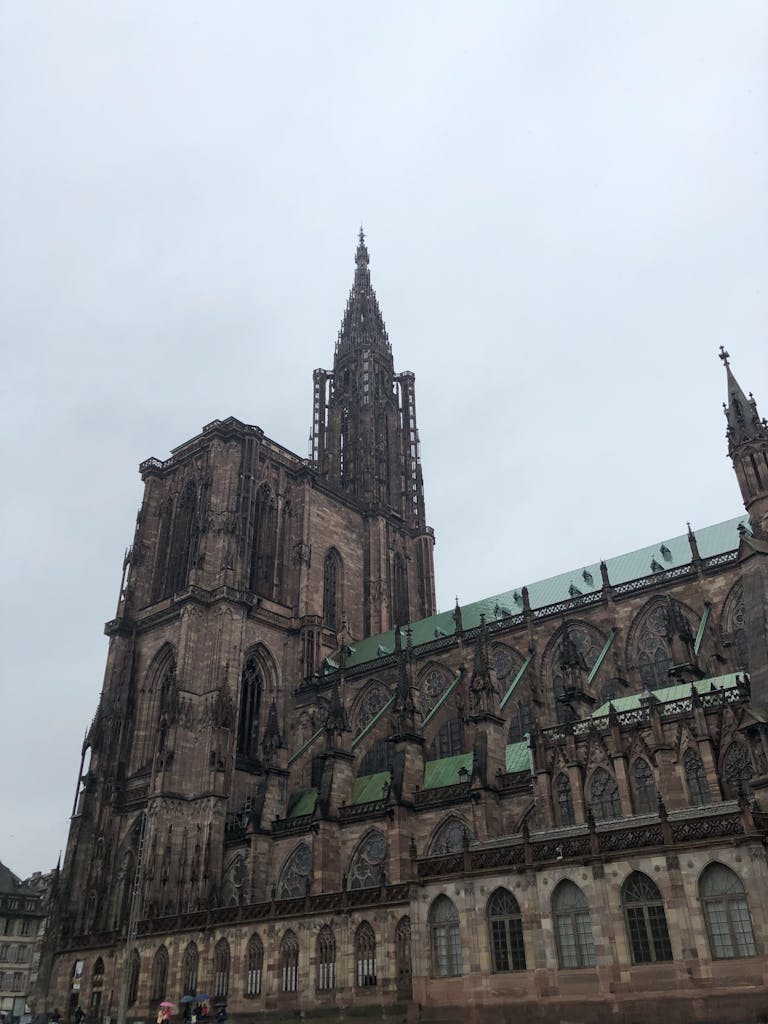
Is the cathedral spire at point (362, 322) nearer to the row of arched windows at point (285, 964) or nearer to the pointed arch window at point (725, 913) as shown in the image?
the row of arched windows at point (285, 964)

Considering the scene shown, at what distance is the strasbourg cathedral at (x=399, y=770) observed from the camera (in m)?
22.3

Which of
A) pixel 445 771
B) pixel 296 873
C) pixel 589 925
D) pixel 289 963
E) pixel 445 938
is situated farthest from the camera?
pixel 296 873

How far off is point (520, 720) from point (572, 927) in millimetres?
20846

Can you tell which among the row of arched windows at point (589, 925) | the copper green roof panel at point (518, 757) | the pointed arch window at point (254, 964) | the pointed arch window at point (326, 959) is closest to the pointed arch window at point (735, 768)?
the row of arched windows at point (589, 925)

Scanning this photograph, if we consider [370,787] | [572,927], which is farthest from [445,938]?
[370,787]

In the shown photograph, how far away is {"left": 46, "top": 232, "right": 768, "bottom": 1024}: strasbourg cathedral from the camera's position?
22281mm

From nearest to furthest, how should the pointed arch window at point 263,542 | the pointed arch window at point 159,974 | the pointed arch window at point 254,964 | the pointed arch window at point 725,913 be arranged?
the pointed arch window at point 725,913, the pointed arch window at point 254,964, the pointed arch window at point 159,974, the pointed arch window at point 263,542

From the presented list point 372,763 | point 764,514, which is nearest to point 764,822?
point 764,514

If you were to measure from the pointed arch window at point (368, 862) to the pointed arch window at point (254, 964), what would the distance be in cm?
526

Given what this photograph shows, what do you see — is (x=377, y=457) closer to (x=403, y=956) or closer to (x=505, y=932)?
(x=403, y=956)

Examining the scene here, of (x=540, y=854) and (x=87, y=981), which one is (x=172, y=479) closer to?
(x=87, y=981)

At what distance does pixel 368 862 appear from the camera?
38.0 metres

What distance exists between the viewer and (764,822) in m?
21.0

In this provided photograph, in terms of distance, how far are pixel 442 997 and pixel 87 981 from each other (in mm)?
27095
